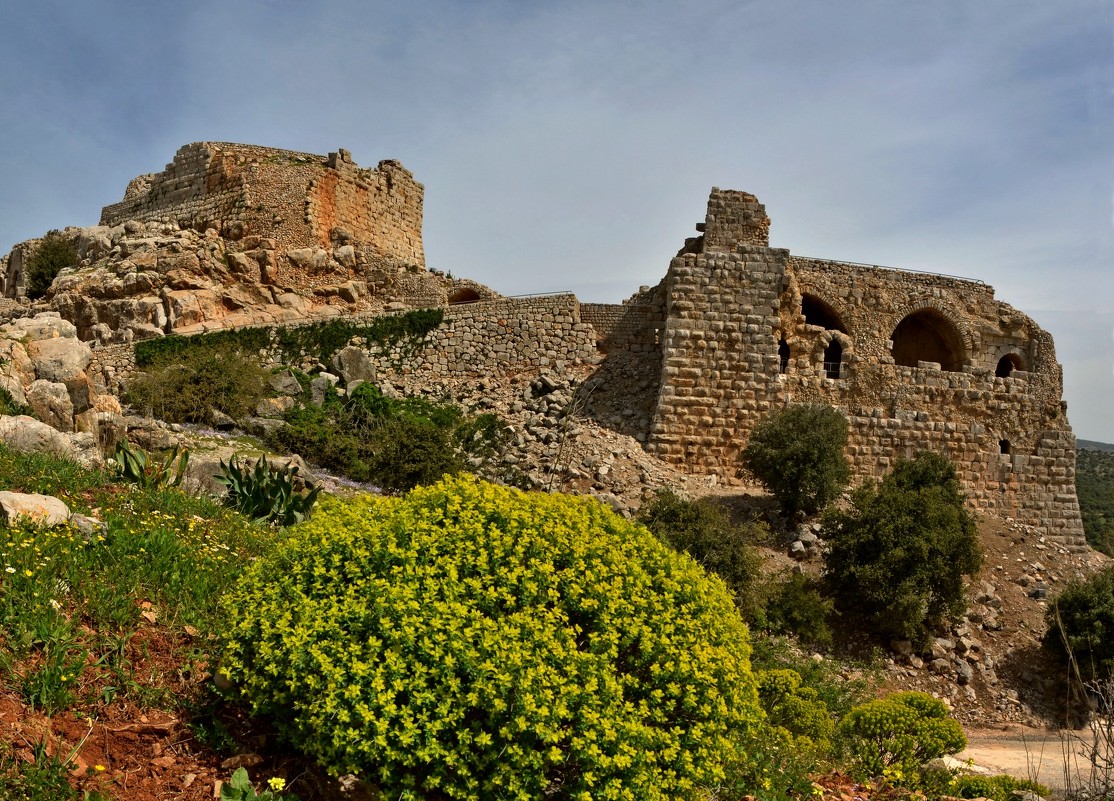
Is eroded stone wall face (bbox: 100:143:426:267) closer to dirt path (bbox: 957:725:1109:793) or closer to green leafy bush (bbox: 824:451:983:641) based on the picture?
green leafy bush (bbox: 824:451:983:641)

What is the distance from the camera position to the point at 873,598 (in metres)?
12.8

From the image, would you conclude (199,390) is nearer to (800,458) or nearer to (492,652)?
(800,458)

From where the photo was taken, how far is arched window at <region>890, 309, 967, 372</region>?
18844 millimetres

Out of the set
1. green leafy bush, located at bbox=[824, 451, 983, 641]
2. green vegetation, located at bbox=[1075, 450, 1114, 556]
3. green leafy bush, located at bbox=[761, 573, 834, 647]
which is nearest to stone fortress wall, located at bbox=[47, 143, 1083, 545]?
green vegetation, located at bbox=[1075, 450, 1114, 556]

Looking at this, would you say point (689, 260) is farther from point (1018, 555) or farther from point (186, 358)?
point (186, 358)

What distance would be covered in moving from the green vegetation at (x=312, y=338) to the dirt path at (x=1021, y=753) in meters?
13.3

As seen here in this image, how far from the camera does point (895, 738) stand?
593 centimetres

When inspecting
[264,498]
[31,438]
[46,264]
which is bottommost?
[264,498]

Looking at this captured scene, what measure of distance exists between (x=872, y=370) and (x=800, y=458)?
153 inches

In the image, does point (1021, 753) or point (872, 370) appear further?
point (872, 370)

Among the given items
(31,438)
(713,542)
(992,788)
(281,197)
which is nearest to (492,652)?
(992,788)

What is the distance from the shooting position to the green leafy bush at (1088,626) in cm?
1273

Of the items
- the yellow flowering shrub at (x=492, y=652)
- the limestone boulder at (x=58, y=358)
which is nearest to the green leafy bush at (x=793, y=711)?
the yellow flowering shrub at (x=492, y=652)

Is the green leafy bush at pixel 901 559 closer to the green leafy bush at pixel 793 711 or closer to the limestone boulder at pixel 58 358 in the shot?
the green leafy bush at pixel 793 711
